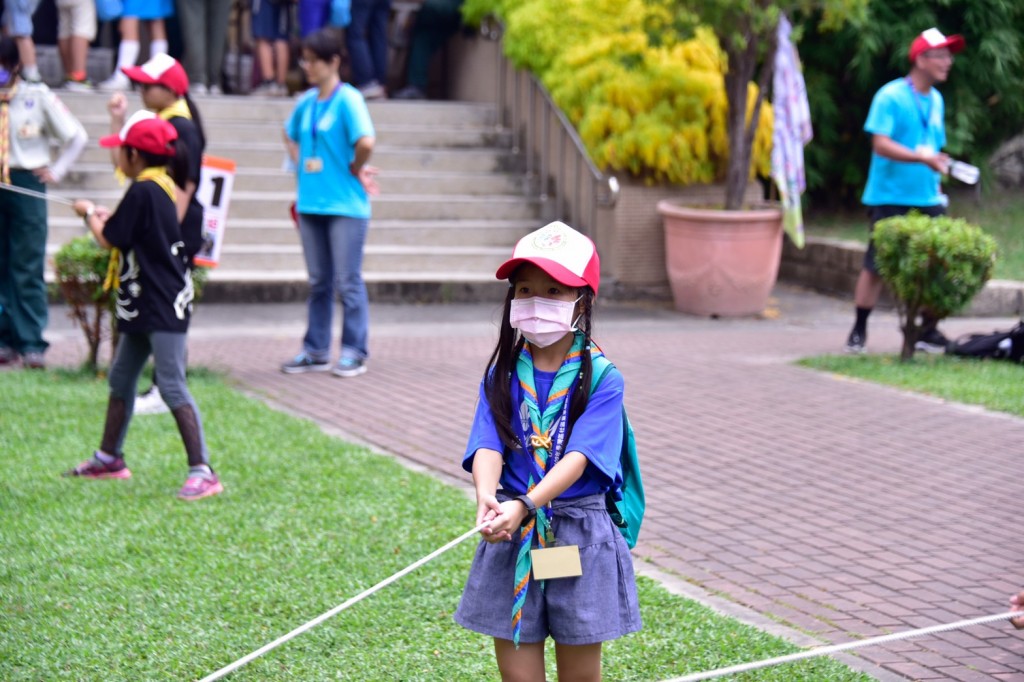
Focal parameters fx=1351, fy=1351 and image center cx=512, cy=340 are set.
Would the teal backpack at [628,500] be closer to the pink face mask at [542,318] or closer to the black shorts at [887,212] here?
the pink face mask at [542,318]

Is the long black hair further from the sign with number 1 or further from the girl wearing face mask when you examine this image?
the sign with number 1

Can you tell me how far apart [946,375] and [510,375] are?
6.28 metres

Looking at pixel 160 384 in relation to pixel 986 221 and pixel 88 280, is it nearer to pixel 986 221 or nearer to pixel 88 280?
pixel 88 280

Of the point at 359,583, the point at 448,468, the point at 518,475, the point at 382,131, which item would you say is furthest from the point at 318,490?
the point at 382,131

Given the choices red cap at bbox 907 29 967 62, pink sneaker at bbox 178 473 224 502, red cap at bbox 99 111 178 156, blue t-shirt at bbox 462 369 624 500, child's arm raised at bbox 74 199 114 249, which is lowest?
pink sneaker at bbox 178 473 224 502

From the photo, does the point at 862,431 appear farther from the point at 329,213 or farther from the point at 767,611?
the point at 329,213

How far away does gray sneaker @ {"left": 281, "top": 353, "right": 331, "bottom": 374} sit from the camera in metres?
8.95

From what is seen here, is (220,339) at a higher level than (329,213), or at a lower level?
lower

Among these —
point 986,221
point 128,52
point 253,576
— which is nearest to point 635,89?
point 986,221

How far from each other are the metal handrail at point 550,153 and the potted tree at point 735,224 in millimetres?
844

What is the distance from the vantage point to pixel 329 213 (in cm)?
866

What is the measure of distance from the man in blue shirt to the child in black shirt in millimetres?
5476

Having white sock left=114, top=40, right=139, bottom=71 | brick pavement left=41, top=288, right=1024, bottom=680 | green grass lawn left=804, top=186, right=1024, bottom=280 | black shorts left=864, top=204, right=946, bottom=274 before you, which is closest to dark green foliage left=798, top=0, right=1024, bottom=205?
green grass lawn left=804, top=186, right=1024, bottom=280

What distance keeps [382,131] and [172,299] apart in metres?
8.59
